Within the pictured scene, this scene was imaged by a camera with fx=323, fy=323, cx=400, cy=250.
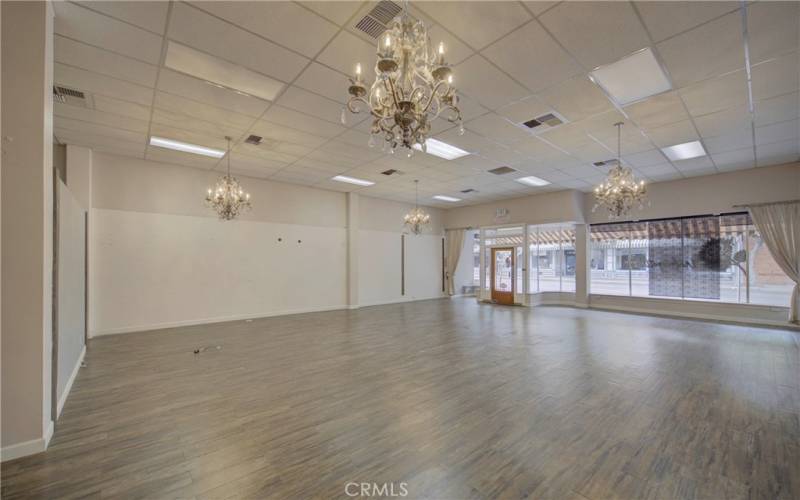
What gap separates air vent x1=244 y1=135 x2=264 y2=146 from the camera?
5.52 m

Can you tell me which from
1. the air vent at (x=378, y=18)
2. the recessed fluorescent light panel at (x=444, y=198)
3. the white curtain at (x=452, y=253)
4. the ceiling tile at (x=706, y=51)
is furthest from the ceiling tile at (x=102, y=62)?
the white curtain at (x=452, y=253)

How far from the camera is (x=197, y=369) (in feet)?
14.2

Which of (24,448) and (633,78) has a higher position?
(633,78)

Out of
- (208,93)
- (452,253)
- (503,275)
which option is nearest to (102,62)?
(208,93)

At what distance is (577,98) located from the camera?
13.6 ft

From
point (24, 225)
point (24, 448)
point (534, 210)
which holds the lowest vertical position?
point (24, 448)

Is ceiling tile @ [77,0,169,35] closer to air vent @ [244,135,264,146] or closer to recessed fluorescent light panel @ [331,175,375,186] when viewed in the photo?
air vent @ [244,135,264,146]

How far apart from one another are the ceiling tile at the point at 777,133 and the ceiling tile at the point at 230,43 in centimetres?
695

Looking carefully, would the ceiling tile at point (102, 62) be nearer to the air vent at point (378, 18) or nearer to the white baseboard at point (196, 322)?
the air vent at point (378, 18)

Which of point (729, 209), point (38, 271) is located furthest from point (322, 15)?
point (729, 209)

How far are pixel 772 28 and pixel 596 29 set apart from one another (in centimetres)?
155

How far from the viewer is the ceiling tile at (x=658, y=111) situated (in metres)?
4.17

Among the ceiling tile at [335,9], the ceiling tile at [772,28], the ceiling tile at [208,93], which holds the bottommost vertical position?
the ceiling tile at [208,93]

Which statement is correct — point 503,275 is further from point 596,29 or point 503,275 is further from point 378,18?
point 378,18
